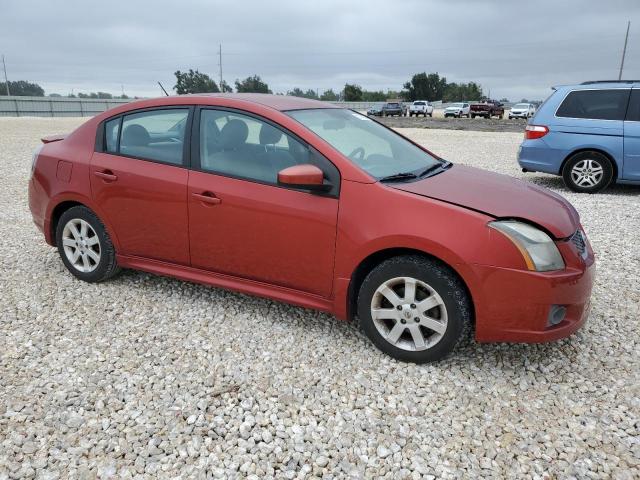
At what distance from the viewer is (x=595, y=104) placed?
27.3 feet

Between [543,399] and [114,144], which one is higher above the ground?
[114,144]

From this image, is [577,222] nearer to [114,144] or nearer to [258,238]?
[258,238]

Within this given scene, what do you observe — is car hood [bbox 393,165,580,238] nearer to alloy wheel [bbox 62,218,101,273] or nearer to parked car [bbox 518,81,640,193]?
alloy wheel [bbox 62,218,101,273]

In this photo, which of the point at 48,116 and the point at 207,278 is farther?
the point at 48,116

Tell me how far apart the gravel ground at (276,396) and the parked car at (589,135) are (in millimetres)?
4855

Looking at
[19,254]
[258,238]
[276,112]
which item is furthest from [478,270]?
[19,254]

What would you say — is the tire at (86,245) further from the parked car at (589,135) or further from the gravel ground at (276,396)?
the parked car at (589,135)

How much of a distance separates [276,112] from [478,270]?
1.69 meters

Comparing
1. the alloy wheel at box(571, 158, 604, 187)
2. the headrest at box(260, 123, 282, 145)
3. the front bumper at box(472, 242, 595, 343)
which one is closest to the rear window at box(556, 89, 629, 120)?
the alloy wheel at box(571, 158, 604, 187)

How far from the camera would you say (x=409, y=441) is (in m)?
2.55

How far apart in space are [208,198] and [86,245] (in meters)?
1.45

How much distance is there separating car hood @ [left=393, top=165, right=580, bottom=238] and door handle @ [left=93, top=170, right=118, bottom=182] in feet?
7.18

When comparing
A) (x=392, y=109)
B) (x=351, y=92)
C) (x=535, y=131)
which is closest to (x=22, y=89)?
(x=351, y=92)

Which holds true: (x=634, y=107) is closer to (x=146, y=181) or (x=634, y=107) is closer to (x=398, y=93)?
(x=146, y=181)
